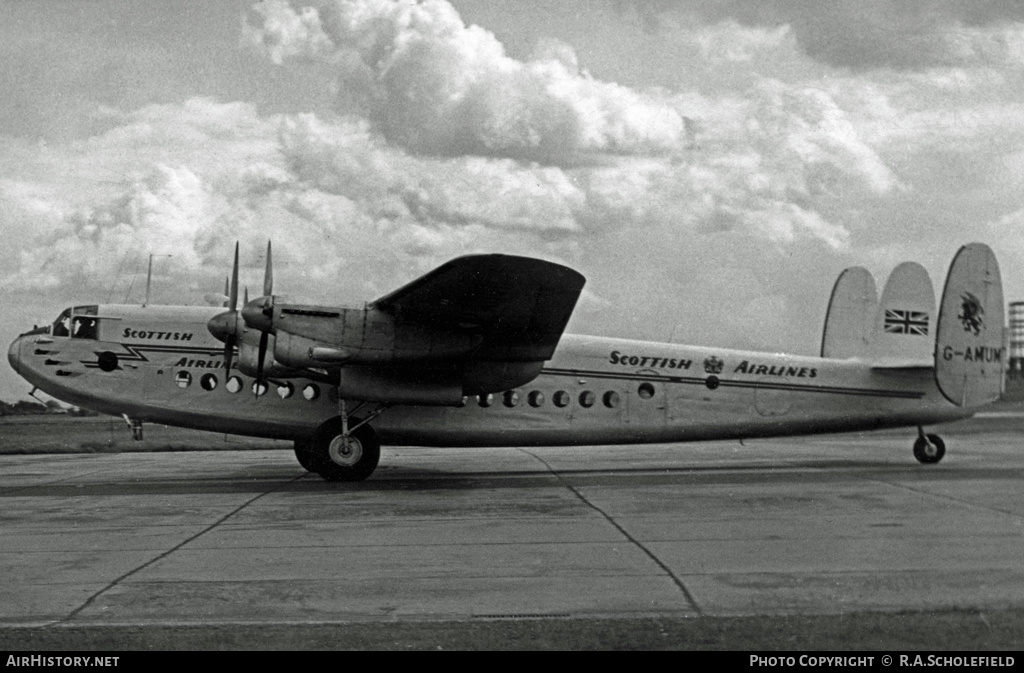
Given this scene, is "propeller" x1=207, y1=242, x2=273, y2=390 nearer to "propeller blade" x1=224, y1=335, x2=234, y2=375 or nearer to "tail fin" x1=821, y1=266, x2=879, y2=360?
"propeller blade" x1=224, y1=335, x2=234, y2=375

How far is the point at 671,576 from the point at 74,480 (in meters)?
11.9

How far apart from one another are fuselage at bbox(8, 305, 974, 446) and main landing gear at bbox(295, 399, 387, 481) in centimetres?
61

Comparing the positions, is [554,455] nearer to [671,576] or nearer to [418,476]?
[418,476]

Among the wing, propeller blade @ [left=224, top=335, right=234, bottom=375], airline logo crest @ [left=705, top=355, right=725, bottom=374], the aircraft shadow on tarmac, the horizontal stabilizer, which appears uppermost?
the wing

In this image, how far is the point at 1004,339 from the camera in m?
17.8

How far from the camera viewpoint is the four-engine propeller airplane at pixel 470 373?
46.2 ft

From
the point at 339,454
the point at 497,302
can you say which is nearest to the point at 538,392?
the point at 497,302

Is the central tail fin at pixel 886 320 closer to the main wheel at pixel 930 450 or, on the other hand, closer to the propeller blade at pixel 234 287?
the main wheel at pixel 930 450

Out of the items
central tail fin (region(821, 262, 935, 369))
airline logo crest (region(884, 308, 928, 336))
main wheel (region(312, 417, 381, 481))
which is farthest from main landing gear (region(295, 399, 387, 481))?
airline logo crest (region(884, 308, 928, 336))

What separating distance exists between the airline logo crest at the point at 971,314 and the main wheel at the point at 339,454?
405 inches

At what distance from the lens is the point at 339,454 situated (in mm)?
14742

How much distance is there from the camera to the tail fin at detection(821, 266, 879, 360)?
20.5 m

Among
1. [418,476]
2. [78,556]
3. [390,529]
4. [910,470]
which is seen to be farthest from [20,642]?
[910,470]

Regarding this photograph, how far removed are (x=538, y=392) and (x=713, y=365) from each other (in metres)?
3.08
